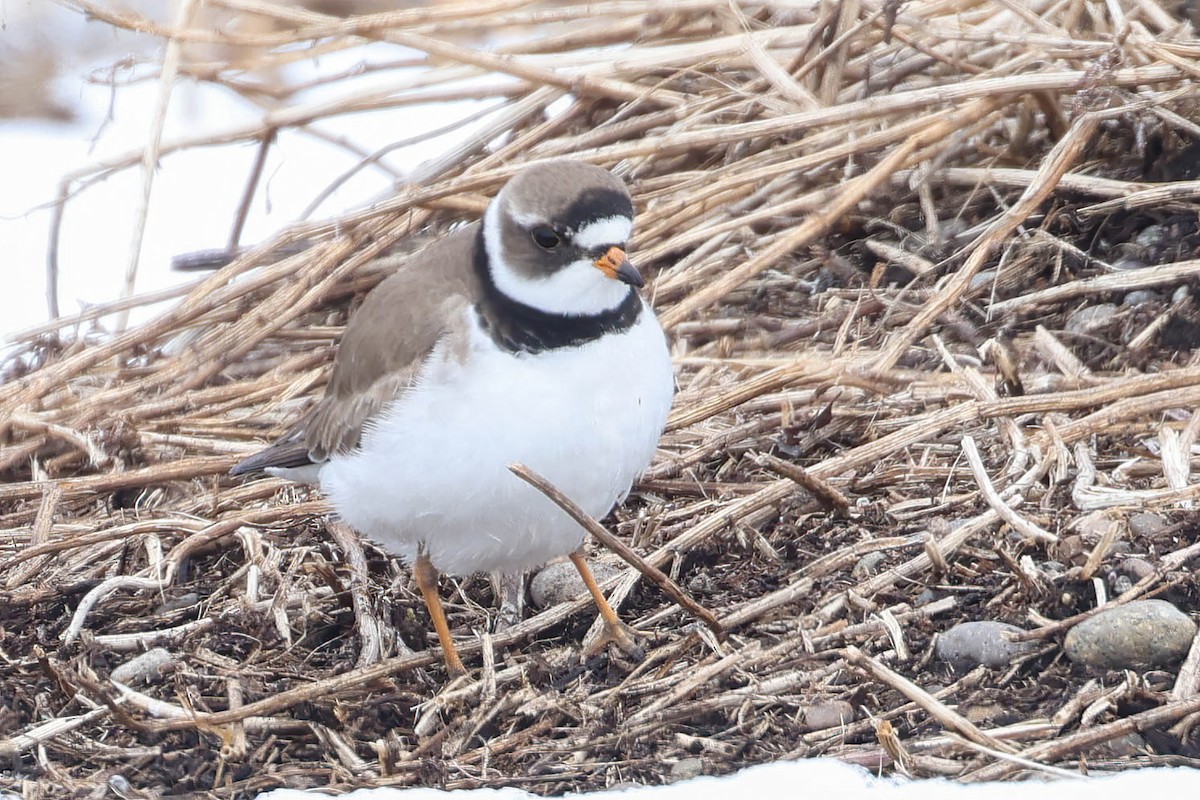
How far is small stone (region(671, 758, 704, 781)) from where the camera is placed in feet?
8.80

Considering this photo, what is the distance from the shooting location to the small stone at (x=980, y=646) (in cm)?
283

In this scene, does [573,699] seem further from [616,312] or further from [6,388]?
[6,388]

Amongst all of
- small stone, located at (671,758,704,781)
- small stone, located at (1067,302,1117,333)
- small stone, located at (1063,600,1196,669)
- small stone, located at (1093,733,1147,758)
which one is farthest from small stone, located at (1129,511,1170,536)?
small stone, located at (671,758,704,781)

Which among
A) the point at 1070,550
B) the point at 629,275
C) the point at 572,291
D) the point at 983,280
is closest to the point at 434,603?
Answer: the point at 572,291

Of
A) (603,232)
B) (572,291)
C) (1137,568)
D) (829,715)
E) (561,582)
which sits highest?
(603,232)

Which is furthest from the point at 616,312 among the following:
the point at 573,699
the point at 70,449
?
the point at 70,449

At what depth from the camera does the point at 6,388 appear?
4.85m

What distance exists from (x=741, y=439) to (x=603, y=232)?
0.97m

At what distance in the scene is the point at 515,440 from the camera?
305 centimetres

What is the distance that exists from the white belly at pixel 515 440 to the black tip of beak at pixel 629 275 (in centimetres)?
13

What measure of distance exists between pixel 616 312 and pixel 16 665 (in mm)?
1668

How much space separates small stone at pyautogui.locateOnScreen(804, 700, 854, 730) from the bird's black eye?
1166 mm

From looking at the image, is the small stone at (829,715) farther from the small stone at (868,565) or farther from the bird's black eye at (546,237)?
the bird's black eye at (546,237)

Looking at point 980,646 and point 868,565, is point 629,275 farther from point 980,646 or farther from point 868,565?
point 980,646
